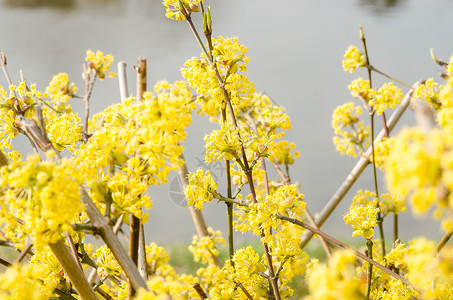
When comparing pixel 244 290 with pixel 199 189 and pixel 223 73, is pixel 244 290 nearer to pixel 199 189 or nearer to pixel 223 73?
pixel 199 189

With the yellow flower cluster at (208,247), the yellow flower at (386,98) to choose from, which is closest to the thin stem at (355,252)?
the yellow flower at (386,98)

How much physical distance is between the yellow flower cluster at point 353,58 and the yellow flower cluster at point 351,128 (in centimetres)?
14

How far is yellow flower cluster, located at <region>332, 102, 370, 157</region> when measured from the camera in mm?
963

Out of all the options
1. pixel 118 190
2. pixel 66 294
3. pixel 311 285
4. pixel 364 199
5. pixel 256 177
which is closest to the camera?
pixel 311 285

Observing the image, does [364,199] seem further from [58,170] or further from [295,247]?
[58,170]

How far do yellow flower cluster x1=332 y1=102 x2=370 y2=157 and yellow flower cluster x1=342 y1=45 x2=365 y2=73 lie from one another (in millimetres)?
136

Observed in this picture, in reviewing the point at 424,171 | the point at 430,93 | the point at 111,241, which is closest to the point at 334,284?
the point at 424,171

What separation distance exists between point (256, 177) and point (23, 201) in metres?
0.36

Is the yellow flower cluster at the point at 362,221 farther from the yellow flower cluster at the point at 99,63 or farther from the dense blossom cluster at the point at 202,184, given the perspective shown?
the yellow flower cluster at the point at 99,63

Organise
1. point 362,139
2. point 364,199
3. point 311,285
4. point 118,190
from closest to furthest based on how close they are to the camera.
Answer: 1. point 311,285
2. point 118,190
3. point 364,199
4. point 362,139

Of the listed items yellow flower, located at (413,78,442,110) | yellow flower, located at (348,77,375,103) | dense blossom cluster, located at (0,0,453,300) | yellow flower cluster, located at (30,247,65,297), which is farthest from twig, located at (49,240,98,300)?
yellow flower, located at (348,77,375,103)

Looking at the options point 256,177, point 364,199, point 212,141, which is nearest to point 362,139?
point 364,199

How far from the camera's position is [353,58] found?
84cm

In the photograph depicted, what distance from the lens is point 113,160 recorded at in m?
0.42
